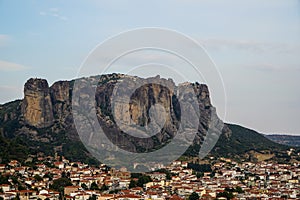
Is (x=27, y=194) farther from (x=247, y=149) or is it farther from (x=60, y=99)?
(x=247, y=149)

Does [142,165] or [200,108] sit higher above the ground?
[200,108]

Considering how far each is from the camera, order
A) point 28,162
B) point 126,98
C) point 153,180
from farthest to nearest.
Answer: point 126,98 → point 28,162 → point 153,180

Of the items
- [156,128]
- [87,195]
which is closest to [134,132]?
[156,128]

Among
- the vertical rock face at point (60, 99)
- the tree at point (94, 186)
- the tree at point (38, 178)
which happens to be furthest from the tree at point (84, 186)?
the vertical rock face at point (60, 99)

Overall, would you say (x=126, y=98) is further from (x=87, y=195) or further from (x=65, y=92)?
(x=87, y=195)

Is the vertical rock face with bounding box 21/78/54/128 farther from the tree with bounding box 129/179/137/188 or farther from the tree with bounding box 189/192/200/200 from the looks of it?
the tree with bounding box 189/192/200/200

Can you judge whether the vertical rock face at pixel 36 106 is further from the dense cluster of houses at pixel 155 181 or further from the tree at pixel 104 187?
the tree at pixel 104 187

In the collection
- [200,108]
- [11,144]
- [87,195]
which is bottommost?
[87,195]
